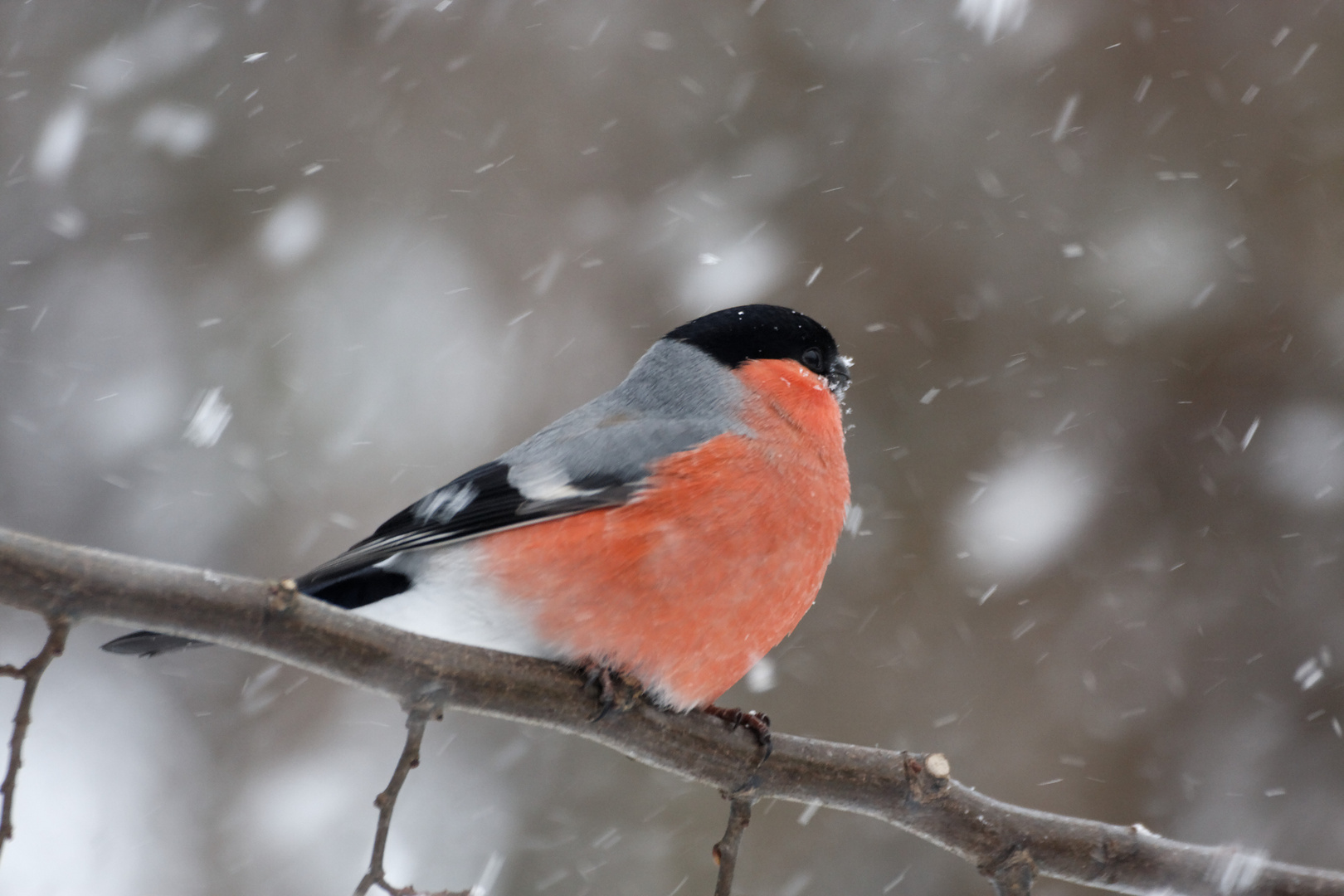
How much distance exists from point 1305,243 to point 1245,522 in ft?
4.81

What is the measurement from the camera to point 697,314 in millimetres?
5598

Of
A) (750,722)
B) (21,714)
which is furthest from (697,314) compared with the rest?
(21,714)

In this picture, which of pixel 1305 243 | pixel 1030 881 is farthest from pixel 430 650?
pixel 1305 243

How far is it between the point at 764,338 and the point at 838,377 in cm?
30

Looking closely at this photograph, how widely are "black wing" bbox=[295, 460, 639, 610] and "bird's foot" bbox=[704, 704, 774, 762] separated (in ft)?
2.03

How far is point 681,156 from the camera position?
597cm

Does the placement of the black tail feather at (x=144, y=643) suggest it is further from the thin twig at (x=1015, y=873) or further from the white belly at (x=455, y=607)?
the thin twig at (x=1015, y=873)

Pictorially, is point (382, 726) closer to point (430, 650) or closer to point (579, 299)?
point (579, 299)

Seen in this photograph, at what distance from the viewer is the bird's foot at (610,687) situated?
99.3 inches

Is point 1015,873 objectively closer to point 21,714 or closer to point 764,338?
point 764,338

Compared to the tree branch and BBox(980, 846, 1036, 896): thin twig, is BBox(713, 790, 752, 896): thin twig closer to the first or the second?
the tree branch

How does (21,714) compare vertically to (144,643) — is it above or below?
above

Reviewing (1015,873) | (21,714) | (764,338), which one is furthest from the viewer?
(764,338)

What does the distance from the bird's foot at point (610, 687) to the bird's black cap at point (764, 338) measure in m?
1.22
